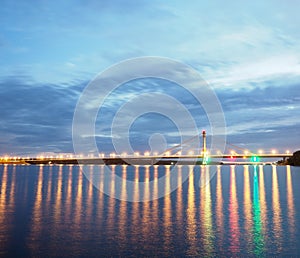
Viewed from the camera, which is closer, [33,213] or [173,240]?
[173,240]

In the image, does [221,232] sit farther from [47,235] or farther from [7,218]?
[7,218]

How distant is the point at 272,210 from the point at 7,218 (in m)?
16.4

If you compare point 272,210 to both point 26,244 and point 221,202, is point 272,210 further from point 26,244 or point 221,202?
point 26,244

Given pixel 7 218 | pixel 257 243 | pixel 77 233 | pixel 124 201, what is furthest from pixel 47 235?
pixel 124 201

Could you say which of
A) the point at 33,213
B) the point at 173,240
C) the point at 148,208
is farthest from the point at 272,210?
the point at 33,213

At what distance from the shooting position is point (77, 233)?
51.4 feet

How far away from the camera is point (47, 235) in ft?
50.1

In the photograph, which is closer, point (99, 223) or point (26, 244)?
point (26, 244)

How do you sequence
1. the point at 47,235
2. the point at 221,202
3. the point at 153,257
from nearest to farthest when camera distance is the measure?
the point at 153,257, the point at 47,235, the point at 221,202

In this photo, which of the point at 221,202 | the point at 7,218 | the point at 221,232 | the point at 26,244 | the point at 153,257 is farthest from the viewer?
the point at 221,202

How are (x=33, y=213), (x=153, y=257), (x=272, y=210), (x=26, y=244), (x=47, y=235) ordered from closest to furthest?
(x=153, y=257) < (x=26, y=244) < (x=47, y=235) < (x=33, y=213) < (x=272, y=210)

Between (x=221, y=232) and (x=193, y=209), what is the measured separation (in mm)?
7253

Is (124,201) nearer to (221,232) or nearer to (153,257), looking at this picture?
(221,232)

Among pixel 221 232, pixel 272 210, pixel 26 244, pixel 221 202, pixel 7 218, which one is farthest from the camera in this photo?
pixel 221 202
